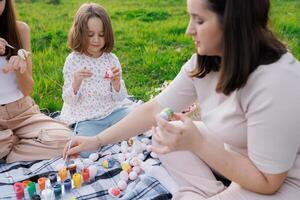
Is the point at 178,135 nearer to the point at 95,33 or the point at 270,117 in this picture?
the point at 270,117

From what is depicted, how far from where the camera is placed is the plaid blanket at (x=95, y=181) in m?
2.16

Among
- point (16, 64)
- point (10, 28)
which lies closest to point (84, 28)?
point (10, 28)

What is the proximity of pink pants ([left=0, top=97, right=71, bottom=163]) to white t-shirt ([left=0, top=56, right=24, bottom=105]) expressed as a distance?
0.11 ft

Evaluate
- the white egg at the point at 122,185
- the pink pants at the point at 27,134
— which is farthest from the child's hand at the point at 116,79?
the white egg at the point at 122,185

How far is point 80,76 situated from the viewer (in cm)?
270

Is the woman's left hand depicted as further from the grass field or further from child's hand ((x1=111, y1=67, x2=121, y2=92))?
the grass field

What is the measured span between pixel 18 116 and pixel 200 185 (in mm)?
1232

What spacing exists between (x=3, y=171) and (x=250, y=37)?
1.52 meters

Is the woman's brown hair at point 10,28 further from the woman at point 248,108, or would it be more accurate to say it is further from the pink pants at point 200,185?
the woman at point 248,108

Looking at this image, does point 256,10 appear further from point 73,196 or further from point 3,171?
point 3,171

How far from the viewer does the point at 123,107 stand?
2967mm

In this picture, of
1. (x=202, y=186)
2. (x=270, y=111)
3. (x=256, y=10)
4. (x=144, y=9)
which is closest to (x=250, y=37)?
(x=256, y=10)

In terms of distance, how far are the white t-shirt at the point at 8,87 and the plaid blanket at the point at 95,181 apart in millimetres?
365

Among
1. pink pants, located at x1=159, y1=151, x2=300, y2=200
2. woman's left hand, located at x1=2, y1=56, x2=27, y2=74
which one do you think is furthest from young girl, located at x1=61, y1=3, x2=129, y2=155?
pink pants, located at x1=159, y1=151, x2=300, y2=200
